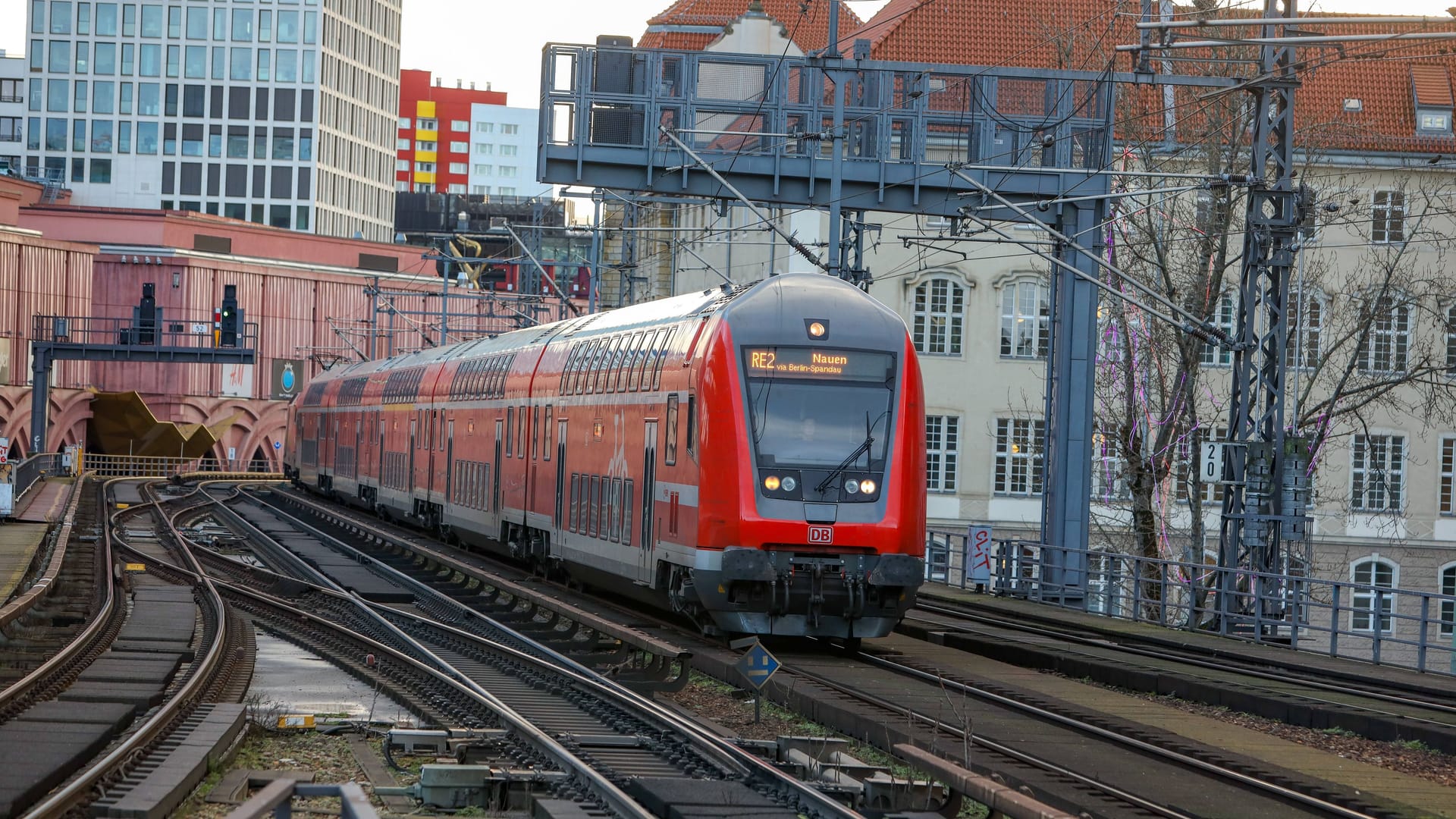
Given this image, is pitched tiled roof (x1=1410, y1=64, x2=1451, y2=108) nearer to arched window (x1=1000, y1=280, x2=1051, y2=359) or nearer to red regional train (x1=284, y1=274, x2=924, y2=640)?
arched window (x1=1000, y1=280, x2=1051, y2=359)

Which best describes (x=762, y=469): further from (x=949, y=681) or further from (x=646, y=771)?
(x=646, y=771)

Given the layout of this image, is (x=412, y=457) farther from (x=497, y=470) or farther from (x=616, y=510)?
(x=616, y=510)

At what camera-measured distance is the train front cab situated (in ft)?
58.4

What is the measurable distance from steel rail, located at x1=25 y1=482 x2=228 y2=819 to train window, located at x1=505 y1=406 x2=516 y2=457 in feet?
26.0

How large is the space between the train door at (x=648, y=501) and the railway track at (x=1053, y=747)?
2.73 m

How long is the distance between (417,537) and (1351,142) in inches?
990

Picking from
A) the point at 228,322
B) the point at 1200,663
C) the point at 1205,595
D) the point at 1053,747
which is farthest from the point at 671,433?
the point at 228,322

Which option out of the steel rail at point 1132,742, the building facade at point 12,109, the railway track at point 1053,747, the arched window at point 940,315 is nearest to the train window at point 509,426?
the steel rail at point 1132,742

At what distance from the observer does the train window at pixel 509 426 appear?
94.8ft

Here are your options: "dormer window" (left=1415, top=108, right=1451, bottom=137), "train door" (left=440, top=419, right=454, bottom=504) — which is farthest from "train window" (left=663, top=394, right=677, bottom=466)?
"dormer window" (left=1415, top=108, right=1451, bottom=137)

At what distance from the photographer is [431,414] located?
3725 centimetres

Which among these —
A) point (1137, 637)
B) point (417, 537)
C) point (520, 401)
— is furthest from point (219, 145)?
point (1137, 637)

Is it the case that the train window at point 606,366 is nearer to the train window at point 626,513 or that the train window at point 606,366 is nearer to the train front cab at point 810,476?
the train window at point 626,513

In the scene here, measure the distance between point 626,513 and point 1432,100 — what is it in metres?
39.2
